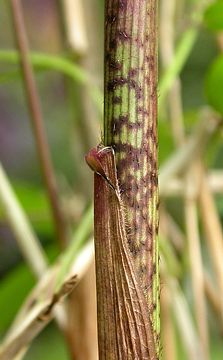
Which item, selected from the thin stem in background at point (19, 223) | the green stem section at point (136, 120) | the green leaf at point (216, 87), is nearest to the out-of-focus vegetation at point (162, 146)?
the green leaf at point (216, 87)

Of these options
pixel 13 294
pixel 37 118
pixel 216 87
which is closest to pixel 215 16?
pixel 216 87

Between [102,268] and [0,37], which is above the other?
[0,37]

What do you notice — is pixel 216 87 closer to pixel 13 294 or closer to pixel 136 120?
pixel 136 120

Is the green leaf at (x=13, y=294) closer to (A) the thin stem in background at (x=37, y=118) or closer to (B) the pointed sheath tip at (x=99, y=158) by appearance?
(A) the thin stem in background at (x=37, y=118)

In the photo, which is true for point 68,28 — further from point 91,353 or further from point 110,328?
point 110,328

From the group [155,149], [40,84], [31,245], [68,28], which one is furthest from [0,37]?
[155,149]

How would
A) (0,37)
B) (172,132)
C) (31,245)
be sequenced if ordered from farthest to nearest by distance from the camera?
(0,37)
(172,132)
(31,245)
